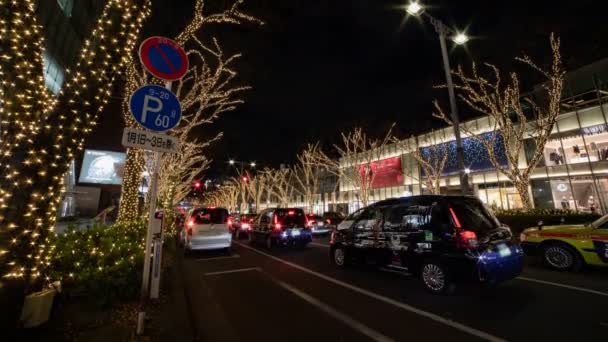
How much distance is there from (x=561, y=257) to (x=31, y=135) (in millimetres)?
10956

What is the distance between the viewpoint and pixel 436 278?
16.4ft

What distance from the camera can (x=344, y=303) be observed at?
4582mm

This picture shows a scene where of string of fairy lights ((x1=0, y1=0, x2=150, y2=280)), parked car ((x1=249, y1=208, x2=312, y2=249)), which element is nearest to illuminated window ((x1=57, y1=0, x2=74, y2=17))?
string of fairy lights ((x1=0, y1=0, x2=150, y2=280))

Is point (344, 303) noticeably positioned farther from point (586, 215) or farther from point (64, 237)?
point (586, 215)

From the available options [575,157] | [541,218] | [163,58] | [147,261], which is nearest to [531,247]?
[541,218]

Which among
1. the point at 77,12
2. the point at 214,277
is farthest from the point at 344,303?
the point at 77,12

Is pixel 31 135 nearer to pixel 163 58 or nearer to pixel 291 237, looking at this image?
pixel 163 58

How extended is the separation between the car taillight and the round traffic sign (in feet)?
18.8

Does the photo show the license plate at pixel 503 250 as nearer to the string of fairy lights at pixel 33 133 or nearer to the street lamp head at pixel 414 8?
the string of fairy lights at pixel 33 133

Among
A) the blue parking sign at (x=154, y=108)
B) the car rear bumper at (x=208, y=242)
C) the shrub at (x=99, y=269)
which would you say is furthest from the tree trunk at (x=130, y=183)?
the blue parking sign at (x=154, y=108)

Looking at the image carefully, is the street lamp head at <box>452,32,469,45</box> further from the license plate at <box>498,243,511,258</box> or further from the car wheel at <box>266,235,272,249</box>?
the car wheel at <box>266,235,272,249</box>

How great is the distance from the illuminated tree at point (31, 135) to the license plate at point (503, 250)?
7.23 meters

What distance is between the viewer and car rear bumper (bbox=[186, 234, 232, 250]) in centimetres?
953

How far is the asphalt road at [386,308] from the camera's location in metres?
3.42
